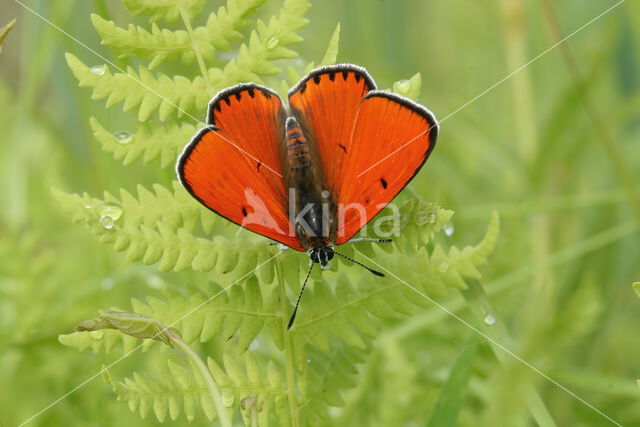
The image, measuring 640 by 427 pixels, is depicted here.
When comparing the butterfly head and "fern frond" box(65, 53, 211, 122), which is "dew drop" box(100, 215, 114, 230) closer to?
"fern frond" box(65, 53, 211, 122)

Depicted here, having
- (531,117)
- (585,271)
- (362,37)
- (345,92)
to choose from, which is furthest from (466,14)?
(345,92)

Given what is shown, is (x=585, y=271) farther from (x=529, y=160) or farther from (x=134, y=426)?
(x=134, y=426)

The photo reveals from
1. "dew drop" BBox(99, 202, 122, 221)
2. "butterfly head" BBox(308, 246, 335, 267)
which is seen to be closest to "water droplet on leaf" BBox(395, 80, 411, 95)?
"butterfly head" BBox(308, 246, 335, 267)

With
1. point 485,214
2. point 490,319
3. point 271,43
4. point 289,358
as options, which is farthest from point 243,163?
point 485,214

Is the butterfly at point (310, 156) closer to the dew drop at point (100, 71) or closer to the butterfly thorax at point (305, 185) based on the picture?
the butterfly thorax at point (305, 185)

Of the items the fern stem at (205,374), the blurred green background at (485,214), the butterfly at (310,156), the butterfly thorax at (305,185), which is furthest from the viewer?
the blurred green background at (485,214)

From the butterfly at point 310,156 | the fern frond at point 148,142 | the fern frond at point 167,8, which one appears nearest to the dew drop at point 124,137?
the fern frond at point 148,142

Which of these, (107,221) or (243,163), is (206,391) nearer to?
(107,221)
